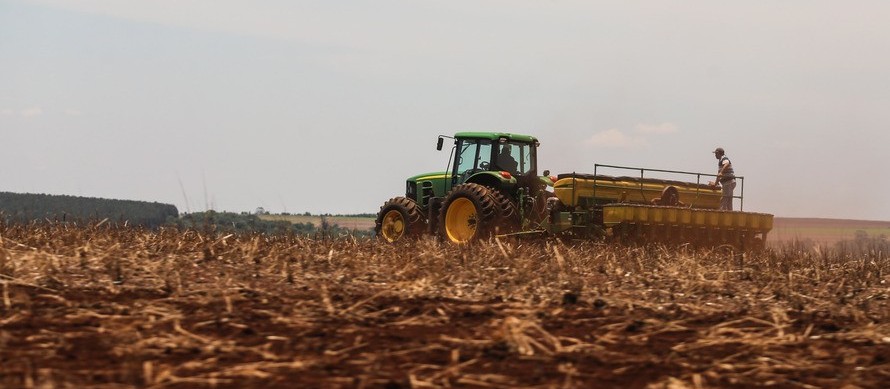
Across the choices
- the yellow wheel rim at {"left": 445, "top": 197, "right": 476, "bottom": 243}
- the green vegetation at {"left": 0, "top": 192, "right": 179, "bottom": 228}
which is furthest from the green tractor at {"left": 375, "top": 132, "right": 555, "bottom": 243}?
the green vegetation at {"left": 0, "top": 192, "right": 179, "bottom": 228}

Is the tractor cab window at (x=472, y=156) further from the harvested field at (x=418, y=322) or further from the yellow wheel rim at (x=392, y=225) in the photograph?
the harvested field at (x=418, y=322)

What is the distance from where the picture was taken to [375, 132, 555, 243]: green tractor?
1695 centimetres

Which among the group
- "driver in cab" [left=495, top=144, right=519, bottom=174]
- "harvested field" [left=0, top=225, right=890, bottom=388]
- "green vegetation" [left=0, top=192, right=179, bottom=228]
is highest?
"driver in cab" [left=495, top=144, right=519, bottom=174]

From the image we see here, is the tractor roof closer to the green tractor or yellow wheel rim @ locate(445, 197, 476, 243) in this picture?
→ the green tractor

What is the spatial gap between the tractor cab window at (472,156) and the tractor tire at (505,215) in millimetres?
1188

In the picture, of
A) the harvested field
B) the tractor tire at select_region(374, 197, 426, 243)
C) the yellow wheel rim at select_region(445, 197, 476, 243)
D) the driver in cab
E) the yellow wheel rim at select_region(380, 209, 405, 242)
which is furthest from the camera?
the yellow wheel rim at select_region(380, 209, 405, 242)

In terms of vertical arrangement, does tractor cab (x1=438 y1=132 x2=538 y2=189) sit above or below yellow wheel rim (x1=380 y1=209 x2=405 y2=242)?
above

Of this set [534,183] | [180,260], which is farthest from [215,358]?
[534,183]

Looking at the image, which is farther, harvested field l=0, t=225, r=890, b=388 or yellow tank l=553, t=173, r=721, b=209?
yellow tank l=553, t=173, r=721, b=209

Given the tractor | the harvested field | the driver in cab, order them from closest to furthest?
1. the harvested field
2. the tractor
3. the driver in cab

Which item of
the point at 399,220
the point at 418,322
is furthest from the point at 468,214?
the point at 418,322

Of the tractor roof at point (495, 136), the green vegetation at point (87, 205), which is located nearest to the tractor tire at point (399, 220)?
the tractor roof at point (495, 136)

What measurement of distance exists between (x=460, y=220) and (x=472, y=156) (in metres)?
1.12

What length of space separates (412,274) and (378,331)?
2830 millimetres
